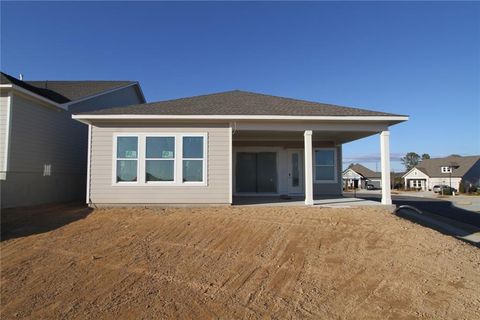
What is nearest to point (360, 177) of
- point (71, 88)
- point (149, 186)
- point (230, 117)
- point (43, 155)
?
point (71, 88)

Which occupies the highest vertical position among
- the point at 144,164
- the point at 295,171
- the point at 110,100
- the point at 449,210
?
the point at 110,100

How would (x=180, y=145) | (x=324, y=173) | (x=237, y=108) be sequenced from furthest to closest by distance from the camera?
(x=324, y=173) < (x=237, y=108) < (x=180, y=145)

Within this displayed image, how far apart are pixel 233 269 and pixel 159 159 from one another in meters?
5.68

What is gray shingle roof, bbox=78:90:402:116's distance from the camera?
32.3 ft

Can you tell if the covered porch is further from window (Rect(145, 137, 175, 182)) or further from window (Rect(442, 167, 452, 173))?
window (Rect(442, 167, 452, 173))

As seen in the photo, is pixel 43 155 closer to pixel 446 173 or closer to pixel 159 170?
pixel 159 170

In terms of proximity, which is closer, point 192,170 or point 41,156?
point 192,170

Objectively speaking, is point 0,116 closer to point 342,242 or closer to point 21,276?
point 21,276

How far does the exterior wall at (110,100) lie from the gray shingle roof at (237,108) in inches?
184

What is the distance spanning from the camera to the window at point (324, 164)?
14492 mm

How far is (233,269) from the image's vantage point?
5.14 m

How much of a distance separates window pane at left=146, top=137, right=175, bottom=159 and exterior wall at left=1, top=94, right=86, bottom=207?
4.27m

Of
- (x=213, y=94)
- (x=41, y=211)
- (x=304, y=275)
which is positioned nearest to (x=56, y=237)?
(x=41, y=211)

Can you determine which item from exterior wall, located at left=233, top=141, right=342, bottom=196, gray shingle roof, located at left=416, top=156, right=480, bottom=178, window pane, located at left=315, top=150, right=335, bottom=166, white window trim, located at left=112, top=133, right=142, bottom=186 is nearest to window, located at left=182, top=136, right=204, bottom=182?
white window trim, located at left=112, top=133, right=142, bottom=186
